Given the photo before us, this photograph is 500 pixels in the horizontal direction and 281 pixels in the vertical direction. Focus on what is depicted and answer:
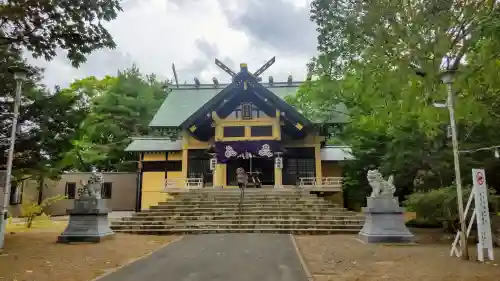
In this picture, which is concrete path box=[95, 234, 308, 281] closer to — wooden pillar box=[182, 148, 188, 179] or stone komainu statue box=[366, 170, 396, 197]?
stone komainu statue box=[366, 170, 396, 197]

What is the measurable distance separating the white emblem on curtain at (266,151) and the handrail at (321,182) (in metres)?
2.26

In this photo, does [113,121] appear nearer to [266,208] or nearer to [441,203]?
[266,208]

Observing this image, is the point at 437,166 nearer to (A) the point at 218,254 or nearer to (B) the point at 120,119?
(A) the point at 218,254

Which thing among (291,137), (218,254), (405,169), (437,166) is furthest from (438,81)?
(291,137)

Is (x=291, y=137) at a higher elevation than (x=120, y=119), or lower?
lower

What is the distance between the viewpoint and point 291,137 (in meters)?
23.2

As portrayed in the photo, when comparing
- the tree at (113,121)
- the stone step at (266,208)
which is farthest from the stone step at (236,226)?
the tree at (113,121)

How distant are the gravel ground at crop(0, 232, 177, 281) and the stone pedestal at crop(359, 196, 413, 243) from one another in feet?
20.8

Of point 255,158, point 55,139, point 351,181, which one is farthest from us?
point 255,158

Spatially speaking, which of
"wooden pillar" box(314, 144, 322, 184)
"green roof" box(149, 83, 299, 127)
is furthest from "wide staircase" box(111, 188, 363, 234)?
"green roof" box(149, 83, 299, 127)

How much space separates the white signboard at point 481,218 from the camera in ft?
25.3

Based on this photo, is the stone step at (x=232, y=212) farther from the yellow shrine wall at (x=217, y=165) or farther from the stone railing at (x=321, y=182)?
the yellow shrine wall at (x=217, y=165)

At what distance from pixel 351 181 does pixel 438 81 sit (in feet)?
37.7

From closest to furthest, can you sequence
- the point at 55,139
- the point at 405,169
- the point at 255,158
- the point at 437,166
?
the point at 55,139 < the point at 437,166 < the point at 405,169 < the point at 255,158
